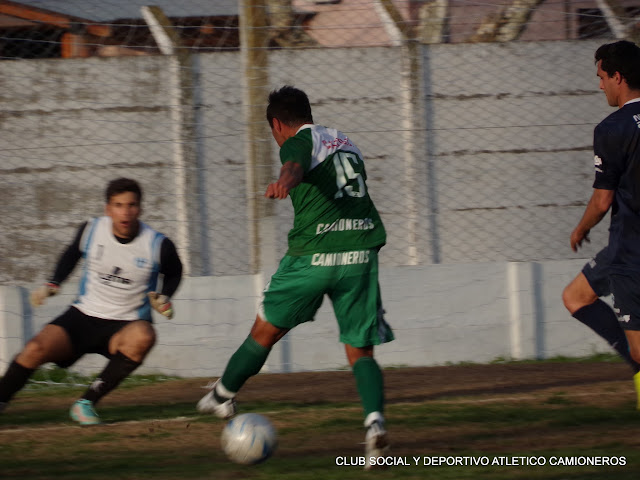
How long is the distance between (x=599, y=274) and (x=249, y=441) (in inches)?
88.8

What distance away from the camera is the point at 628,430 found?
517 cm

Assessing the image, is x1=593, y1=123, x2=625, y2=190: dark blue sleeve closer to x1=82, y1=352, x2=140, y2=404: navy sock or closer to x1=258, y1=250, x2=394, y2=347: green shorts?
x1=258, y1=250, x2=394, y2=347: green shorts

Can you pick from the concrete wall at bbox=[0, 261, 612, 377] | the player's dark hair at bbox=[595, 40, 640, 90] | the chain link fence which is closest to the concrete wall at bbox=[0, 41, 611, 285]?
the chain link fence

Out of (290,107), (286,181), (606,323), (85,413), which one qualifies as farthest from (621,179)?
(85,413)

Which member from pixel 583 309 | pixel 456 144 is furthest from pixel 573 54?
pixel 583 309

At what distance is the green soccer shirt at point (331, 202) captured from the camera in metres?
4.69

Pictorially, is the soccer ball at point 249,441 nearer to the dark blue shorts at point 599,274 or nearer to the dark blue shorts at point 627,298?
the dark blue shorts at point 627,298

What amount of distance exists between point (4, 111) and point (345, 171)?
412cm

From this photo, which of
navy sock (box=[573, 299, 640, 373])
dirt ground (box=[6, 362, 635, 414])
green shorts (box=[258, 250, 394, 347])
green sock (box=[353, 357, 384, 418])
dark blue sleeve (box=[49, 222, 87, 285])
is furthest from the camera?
dirt ground (box=[6, 362, 635, 414])

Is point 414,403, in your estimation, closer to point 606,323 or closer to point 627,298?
point 606,323

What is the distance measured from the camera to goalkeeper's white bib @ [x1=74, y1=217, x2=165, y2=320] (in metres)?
5.71

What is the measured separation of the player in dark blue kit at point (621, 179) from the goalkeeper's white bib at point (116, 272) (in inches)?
96.3

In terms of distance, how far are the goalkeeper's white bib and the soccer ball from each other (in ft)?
4.90

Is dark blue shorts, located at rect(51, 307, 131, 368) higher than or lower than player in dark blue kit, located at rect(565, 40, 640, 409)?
lower
